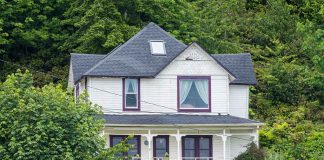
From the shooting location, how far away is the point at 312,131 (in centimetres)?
5962

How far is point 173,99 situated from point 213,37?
44.0 feet

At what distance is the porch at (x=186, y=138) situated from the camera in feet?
178

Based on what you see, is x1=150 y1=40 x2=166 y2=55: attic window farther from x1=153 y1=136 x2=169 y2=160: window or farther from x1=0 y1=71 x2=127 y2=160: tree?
x1=0 y1=71 x2=127 y2=160: tree

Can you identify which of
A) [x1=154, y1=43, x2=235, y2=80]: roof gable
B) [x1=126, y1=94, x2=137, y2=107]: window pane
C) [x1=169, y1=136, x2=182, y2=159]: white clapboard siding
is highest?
[x1=154, y1=43, x2=235, y2=80]: roof gable

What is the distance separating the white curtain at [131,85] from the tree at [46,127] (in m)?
12.1

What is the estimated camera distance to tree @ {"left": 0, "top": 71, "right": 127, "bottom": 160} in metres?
41.7

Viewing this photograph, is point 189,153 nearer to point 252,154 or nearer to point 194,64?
point 252,154

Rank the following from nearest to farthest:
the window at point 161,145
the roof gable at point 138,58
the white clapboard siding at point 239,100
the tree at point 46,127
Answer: the tree at point 46,127 < the window at point 161,145 < the roof gable at point 138,58 < the white clapboard siding at point 239,100

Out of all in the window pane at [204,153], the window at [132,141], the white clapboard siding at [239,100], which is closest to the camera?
the window at [132,141]

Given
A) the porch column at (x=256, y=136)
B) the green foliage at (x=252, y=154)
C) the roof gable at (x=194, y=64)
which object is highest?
the roof gable at (x=194, y=64)

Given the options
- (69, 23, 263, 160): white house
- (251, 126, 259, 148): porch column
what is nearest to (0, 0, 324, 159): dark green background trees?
(251, 126, 259, 148): porch column

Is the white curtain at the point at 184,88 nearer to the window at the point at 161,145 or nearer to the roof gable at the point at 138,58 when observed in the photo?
the roof gable at the point at 138,58

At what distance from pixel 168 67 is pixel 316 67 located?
1165 cm

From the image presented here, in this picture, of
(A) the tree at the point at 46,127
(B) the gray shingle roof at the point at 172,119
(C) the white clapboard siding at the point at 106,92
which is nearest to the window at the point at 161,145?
(B) the gray shingle roof at the point at 172,119
